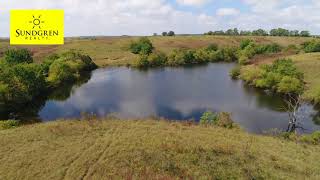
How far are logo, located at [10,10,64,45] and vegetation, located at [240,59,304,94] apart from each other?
56.0m

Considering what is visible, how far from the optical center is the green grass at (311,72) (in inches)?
2693

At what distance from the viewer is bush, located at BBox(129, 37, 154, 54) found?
5379 inches

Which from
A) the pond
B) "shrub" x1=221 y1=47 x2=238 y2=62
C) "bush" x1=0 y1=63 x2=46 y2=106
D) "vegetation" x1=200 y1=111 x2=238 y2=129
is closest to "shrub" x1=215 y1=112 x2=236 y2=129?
"vegetation" x1=200 y1=111 x2=238 y2=129

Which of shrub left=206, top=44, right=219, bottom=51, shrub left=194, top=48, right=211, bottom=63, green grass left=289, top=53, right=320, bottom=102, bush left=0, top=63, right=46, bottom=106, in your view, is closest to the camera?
bush left=0, top=63, right=46, bottom=106

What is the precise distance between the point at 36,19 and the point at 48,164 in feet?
43.2

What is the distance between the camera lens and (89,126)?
4003 centimetres

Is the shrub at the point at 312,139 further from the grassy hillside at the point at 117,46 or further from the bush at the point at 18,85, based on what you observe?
the grassy hillside at the point at 117,46

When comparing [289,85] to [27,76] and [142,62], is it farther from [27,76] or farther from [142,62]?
[142,62]

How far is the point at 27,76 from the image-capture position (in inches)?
2552

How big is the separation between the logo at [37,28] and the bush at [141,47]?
10384 cm

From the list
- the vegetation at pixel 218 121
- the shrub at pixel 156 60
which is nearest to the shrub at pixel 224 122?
the vegetation at pixel 218 121

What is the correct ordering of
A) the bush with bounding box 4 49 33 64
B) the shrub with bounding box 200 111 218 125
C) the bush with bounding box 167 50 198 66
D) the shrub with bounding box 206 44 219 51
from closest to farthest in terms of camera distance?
the shrub with bounding box 200 111 218 125 < the bush with bounding box 4 49 33 64 < the bush with bounding box 167 50 198 66 < the shrub with bounding box 206 44 219 51

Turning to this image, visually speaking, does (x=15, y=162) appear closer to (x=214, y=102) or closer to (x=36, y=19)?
(x=36, y=19)

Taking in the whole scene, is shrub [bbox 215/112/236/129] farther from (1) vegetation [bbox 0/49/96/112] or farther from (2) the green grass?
(1) vegetation [bbox 0/49/96/112]
